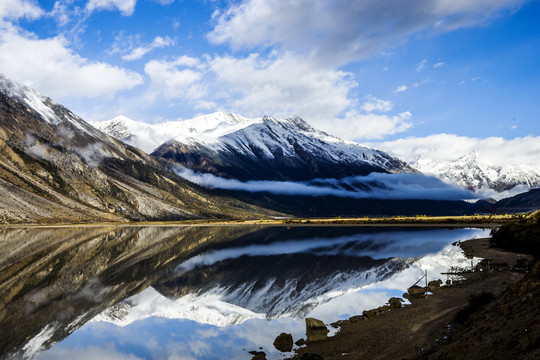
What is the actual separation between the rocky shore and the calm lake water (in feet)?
9.84


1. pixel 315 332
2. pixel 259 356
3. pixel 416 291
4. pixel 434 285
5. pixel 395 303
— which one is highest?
pixel 315 332

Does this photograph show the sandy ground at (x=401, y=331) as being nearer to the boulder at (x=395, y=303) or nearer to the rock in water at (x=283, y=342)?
the boulder at (x=395, y=303)

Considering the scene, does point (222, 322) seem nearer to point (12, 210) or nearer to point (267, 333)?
point (267, 333)

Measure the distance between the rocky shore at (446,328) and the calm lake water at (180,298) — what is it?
3.00 m

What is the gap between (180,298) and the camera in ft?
133

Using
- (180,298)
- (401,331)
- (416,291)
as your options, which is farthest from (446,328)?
(180,298)

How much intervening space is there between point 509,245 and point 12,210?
187 m

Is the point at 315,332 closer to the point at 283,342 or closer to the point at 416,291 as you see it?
the point at 283,342

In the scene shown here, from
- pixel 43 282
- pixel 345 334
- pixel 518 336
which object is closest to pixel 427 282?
pixel 345 334

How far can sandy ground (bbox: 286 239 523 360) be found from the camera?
20.8 meters

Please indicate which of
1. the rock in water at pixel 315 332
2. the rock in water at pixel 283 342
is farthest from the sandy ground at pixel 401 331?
the rock in water at pixel 283 342

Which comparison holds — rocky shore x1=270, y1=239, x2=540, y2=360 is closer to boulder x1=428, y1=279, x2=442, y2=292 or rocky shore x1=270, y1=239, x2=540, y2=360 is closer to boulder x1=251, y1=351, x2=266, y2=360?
boulder x1=251, y1=351, x2=266, y2=360

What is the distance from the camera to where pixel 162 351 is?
82.6 ft

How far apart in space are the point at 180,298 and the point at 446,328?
26909mm
